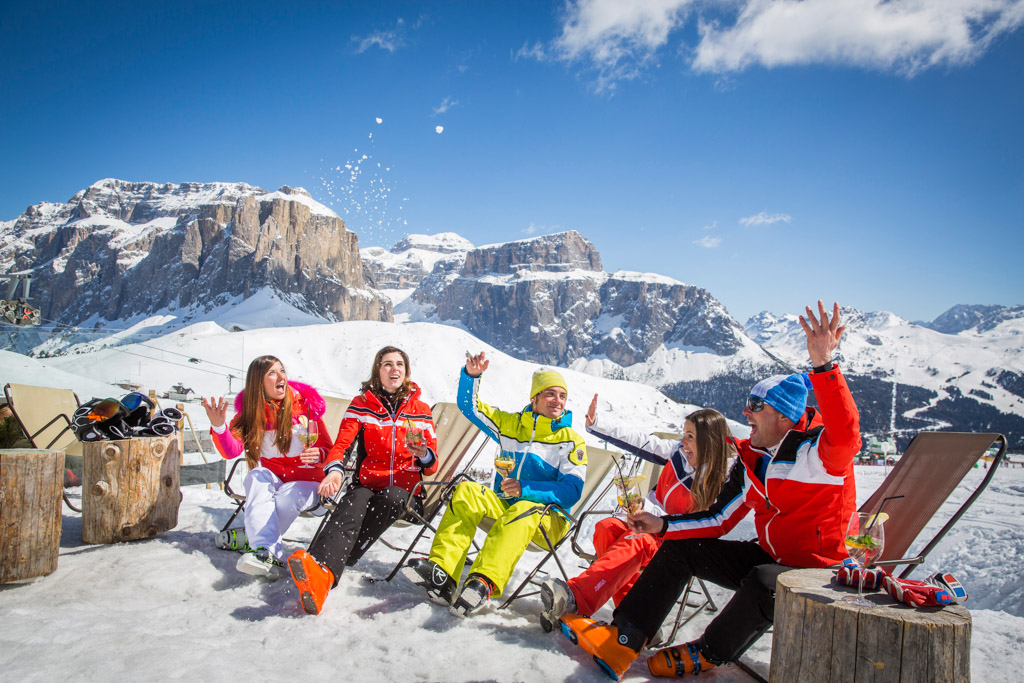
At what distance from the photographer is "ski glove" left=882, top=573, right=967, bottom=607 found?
76.1 inches

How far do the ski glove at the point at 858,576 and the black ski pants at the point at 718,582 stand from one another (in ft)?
1.21

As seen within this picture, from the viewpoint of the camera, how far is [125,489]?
4.04 metres

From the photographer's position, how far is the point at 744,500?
9.55ft

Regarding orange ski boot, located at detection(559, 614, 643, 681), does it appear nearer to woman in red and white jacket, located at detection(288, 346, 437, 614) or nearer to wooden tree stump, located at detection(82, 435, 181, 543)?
woman in red and white jacket, located at detection(288, 346, 437, 614)

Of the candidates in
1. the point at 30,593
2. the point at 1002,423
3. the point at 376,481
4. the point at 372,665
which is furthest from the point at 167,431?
the point at 1002,423

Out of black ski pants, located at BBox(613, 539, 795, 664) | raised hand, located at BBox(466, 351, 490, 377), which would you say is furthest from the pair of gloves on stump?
raised hand, located at BBox(466, 351, 490, 377)

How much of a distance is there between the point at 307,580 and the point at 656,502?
2368 mm

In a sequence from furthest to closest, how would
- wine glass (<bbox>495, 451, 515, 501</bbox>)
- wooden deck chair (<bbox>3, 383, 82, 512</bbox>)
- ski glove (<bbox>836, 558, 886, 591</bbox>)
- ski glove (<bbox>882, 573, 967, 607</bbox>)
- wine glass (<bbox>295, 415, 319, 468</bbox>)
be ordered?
wooden deck chair (<bbox>3, 383, 82, 512</bbox>) < wine glass (<bbox>295, 415, 319, 468</bbox>) < wine glass (<bbox>495, 451, 515, 501</bbox>) < ski glove (<bbox>836, 558, 886, 591</bbox>) < ski glove (<bbox>882, 573, 967, 607</bbox>)

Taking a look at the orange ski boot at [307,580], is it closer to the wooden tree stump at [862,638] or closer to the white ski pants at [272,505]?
the white ski pants at [272,505]

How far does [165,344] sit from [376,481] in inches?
1456

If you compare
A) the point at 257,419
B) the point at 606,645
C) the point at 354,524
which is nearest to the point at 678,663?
the point at 606,645

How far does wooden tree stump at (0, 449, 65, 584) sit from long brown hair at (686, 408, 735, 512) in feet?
13.0

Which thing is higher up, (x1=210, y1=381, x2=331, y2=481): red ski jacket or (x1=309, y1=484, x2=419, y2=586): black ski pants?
(x1=210, y1=381, x2=331, y2=481): red ski jacket

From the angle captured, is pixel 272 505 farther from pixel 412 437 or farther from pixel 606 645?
pixel 606 645
